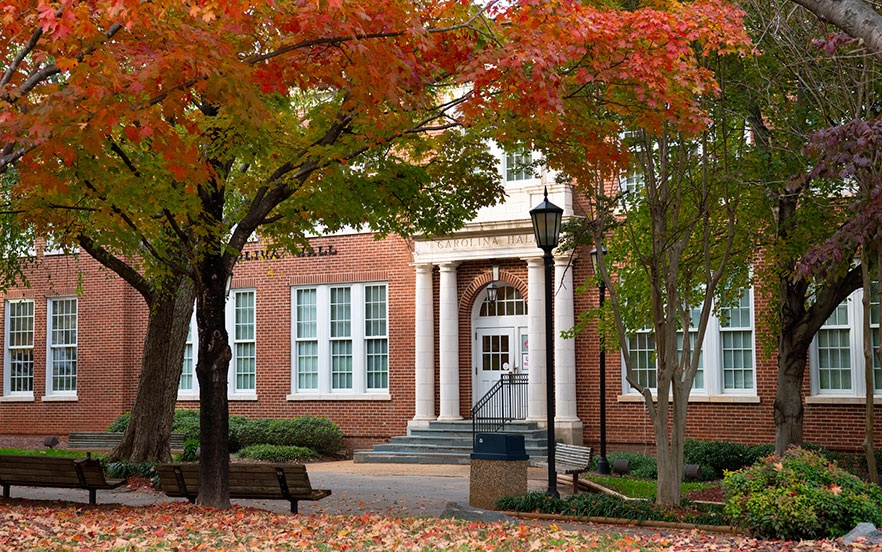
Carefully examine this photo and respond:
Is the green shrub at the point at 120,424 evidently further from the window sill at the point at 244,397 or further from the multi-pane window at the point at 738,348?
the multi-pane window at the point at 738,348

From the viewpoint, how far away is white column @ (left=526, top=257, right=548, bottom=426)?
21375 millimetres

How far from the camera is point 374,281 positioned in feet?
79.6

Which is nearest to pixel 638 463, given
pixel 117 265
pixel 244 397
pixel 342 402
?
pixel 342 402

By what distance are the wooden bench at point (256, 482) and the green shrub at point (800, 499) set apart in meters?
5.00

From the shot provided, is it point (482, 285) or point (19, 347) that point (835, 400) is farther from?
point (19, 347)

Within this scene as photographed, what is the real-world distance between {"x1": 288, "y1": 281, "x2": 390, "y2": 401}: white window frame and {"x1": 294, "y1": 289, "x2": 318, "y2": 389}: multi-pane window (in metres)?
0.06

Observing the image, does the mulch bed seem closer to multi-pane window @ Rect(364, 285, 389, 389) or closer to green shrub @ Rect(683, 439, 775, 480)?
green shrub @ Rect(683, 439, 775, 480)

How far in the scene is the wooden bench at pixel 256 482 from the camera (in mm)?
11914

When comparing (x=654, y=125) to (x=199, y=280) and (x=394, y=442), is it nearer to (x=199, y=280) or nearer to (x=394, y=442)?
(x=199, y=280)

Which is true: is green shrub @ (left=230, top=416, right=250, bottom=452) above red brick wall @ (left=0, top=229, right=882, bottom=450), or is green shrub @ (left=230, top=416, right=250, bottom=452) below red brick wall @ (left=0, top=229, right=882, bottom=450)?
below

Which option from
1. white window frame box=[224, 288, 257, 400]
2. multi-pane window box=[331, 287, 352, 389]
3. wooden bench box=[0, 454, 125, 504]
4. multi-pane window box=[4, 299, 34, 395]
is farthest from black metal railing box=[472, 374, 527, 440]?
multi-pane window box=[4, 299, 34, 395]

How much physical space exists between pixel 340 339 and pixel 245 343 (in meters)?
Result: 2.79

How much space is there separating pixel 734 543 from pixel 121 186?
23.8 ft

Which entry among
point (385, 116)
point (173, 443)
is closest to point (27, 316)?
point (173, 443)
